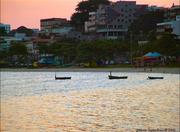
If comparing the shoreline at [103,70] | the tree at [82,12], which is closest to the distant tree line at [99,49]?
the shoreline at [103,70]

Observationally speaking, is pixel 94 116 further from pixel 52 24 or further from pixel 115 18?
pixel 52 24

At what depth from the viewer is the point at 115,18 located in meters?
102

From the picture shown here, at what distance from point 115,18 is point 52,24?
2571cm

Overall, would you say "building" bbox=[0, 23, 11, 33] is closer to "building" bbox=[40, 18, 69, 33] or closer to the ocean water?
"building" bbox=[40, 18, 69, 33]

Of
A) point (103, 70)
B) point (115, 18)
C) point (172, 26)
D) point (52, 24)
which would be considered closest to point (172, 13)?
point (172, 26)

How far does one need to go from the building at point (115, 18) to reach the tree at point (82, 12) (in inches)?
293

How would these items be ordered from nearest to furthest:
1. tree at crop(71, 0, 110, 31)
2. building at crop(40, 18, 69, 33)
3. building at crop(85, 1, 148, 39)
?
1. building at crop(85, 1, 148, 39)
2. tree at crop(71, 0, 110, 31)
3. building at crop(40, 18, 69, 33)

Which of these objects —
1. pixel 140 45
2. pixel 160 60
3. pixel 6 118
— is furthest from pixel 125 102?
pixel 140 45

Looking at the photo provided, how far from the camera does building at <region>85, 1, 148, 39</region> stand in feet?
326

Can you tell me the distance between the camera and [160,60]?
66.5 meters

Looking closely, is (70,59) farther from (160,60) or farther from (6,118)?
(6,118)

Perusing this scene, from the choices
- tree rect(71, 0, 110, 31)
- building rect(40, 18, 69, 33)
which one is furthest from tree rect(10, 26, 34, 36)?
tree rect(71, 0, 110, 31)

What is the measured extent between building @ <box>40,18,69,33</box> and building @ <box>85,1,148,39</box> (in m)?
13.3

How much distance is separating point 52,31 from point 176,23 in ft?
153
